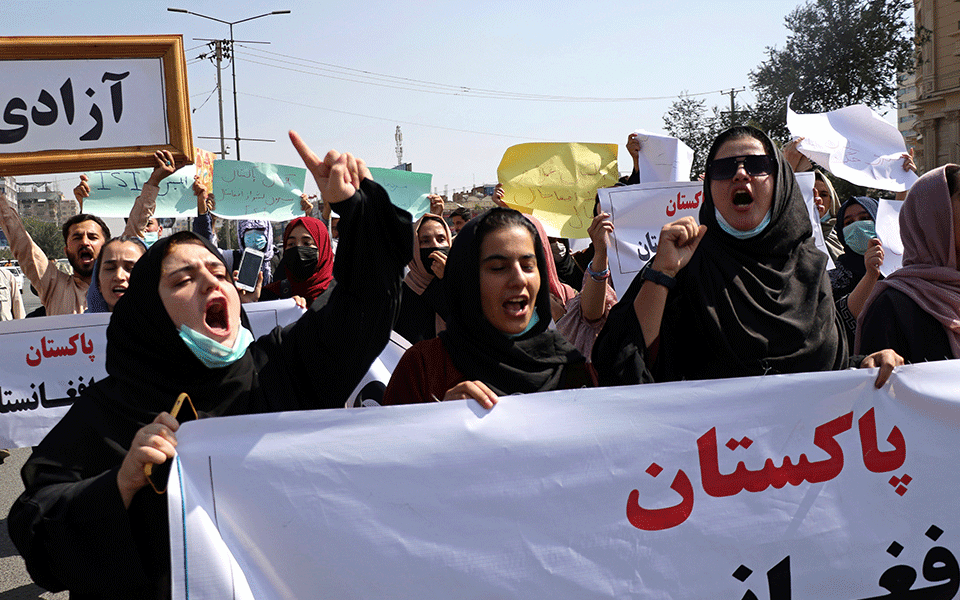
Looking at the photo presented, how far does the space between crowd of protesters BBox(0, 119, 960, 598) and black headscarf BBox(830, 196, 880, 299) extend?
1.45m

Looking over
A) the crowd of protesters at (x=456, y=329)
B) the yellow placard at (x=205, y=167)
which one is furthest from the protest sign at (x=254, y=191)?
the crowd of protesters at (x=456, y=329)

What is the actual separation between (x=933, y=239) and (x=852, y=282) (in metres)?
1.62

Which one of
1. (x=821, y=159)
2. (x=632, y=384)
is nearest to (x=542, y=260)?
(x=632, y=384)

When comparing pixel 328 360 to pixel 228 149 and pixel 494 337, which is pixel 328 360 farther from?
pixel 228 149

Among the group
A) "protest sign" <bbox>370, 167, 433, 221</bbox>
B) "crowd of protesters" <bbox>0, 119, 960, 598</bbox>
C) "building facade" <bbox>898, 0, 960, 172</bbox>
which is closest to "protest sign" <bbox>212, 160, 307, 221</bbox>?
"protest sign" <bbox>370, 167, 433, 221</bbox>

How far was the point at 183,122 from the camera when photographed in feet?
10.9

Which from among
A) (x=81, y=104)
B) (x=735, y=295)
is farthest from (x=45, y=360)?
(x=735, y=295)

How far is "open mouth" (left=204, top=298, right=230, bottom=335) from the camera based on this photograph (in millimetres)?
1894

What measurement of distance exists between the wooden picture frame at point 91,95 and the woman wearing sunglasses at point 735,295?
2032 millimetres

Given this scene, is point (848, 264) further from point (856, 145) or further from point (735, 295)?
point (735, 295)

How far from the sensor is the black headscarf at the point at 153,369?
1.85m

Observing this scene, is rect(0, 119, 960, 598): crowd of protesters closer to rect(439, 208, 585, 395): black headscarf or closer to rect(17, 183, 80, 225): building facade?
rect(439, 208, 585, 395): black headscarf

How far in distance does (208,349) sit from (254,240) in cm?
505

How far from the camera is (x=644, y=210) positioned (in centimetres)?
432
